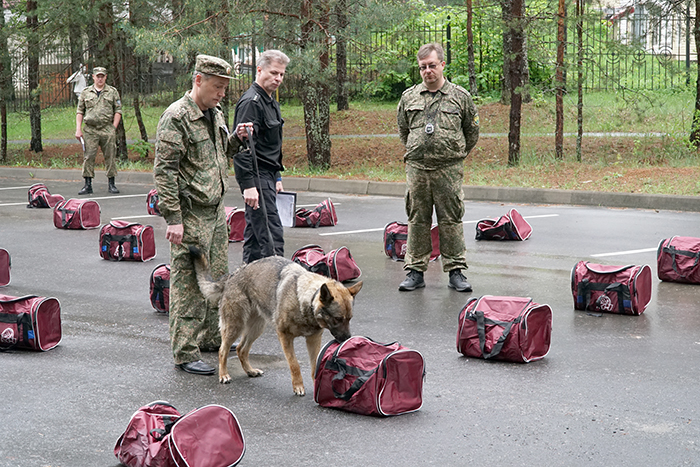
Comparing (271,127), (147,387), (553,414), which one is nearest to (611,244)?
(271,127)

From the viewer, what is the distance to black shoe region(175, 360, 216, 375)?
5547 millimetres

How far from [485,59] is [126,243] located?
2170 centimetres

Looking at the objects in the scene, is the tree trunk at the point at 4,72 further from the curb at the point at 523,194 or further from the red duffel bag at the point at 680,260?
the red duffel bag at the point at 680,260

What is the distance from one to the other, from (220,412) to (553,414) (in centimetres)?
199

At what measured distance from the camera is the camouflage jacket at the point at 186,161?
541 centimetres

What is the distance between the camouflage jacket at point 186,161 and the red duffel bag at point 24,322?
54.9 inches

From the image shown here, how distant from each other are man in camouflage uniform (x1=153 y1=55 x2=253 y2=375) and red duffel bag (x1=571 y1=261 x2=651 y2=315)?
129 inches

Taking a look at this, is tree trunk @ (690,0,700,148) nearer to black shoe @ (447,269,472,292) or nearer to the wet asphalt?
the wet asphalt

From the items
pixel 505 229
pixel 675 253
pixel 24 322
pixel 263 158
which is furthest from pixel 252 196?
pixel 505 229

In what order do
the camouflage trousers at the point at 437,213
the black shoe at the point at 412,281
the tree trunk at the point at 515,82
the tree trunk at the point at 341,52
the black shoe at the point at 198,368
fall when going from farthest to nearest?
the tree trunk at the point at 341,52
the tree trunk at the point at 515,82
the black shoe at the point at 412,281
the camouflage trousers at the point at 437,213
the black shoe at the point at 198,368

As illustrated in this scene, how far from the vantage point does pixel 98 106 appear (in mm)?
16375

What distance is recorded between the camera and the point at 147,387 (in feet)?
17.3

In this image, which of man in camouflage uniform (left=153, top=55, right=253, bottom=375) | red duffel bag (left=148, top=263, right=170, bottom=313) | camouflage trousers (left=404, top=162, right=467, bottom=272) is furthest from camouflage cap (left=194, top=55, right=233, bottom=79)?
Answer: camouflage trousers (left=404, top=162, right=467, bottom=272)

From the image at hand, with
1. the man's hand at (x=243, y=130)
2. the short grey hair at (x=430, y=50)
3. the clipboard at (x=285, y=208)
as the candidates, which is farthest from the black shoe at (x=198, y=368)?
the short grey hair at (x=430, y=50)
